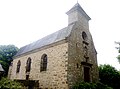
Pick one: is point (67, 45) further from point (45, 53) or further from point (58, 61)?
point (45, 53)

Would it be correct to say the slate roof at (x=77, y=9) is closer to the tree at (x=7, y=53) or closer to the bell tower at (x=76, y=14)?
the bell tower at (x=76, y=14)

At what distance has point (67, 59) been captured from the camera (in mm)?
14852

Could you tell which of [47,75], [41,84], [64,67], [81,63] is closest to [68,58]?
[64,67]

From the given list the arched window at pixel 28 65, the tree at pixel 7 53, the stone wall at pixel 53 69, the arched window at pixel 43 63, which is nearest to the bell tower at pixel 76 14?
the stone wall at pixel 53 69

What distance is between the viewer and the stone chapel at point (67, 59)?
1498cm

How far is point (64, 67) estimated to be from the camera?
1473 centimetres

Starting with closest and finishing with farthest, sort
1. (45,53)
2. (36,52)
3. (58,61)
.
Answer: (58,61), (45,53), (36,52)

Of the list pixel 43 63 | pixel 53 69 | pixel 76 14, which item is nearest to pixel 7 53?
pixel 43 63

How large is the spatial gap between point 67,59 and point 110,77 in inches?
434

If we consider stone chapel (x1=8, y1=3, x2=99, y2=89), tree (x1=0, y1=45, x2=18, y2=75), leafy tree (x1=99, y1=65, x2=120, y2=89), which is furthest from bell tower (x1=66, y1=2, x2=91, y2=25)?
tree (x1=0, y1=45, x2=18, y2=75)

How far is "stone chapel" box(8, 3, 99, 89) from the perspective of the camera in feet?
49.2

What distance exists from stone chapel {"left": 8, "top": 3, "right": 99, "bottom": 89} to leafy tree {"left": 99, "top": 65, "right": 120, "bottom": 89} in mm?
4410

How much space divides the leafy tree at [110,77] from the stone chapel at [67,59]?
4410 millimetres

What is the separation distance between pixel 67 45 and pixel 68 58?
4.80 feet
